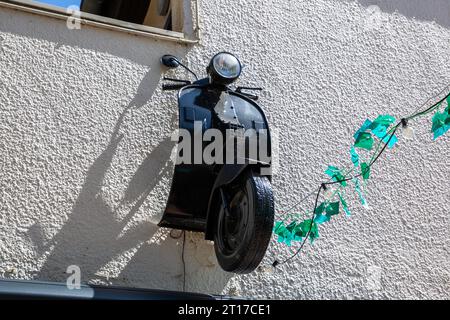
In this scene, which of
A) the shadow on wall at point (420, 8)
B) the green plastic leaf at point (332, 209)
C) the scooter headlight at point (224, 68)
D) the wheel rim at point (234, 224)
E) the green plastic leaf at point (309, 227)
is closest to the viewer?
the wheel rim at point (234, 224)

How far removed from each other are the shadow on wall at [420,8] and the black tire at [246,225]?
2.83 metres

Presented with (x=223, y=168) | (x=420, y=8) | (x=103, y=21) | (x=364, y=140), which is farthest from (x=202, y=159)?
(x=420, y=8)

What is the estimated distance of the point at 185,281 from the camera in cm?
482

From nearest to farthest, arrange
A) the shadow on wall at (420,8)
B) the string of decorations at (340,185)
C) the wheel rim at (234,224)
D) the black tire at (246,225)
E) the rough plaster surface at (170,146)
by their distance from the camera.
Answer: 1. the black tire at (246,225)
2. the wheel rim at (234,224)
3. the string of decorations at (340,185)
4. the rough plaster surface at (170,146)
5. the shadow on wall at (420,8)

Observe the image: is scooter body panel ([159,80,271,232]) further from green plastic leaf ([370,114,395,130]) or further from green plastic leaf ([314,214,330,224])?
green plastic leaf ([370,114,395,130])

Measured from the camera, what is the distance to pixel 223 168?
4.63 metres

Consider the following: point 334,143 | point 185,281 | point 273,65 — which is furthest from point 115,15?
point 185,281

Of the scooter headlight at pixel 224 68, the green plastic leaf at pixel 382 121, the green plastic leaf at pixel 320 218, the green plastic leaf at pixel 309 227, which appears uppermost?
the green plastic leaf at pixel 382 121

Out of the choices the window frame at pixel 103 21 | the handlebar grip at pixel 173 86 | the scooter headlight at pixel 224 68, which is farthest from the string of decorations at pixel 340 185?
the window frame at pixel 103 21

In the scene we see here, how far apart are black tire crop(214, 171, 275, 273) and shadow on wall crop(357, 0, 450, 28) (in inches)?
112

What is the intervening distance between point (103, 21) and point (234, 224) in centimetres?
201

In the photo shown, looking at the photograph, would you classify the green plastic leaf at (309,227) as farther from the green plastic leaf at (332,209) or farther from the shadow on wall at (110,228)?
the shadow on wall at (110,228)

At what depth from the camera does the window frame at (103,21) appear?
5.13 metres

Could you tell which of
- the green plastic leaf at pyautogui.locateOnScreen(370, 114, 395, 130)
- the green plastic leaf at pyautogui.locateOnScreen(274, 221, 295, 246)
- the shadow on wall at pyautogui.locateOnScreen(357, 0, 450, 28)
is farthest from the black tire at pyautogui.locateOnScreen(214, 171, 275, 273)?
the shadow on wall at pyautogui.locateOnScreen(357, 0, 450, 28)
